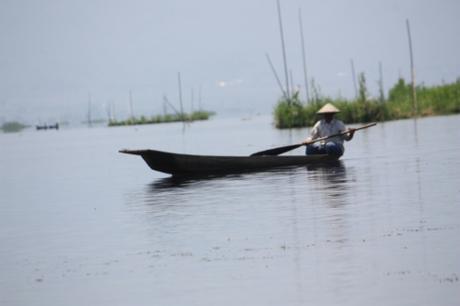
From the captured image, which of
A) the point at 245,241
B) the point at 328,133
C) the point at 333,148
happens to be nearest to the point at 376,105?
the point at 333,148

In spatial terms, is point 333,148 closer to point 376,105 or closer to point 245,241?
point 245,241

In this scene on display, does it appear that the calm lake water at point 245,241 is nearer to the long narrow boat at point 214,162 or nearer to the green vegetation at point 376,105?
the long narrow boat at point 214,162

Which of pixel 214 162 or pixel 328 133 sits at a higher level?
pixel 328 133

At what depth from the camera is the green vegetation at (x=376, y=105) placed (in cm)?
4756

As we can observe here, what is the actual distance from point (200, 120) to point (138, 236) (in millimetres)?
116724

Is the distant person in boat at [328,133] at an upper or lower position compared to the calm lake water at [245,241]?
upper

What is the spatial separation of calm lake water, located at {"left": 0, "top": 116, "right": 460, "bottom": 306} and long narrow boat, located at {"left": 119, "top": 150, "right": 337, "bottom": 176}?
0.45 meters

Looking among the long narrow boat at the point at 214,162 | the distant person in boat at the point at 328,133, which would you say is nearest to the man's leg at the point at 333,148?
the distant person in boat at the point at 328,133

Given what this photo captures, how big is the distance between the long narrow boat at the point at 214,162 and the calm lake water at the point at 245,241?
45cm

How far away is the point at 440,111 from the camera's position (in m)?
57.8

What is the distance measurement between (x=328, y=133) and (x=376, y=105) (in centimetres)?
2748

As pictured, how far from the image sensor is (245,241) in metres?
11.9

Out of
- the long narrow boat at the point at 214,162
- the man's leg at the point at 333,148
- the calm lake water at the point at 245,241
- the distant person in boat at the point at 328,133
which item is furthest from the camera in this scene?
the man's leg at the point at 333,148

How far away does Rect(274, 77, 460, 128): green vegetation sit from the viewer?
47.6m
